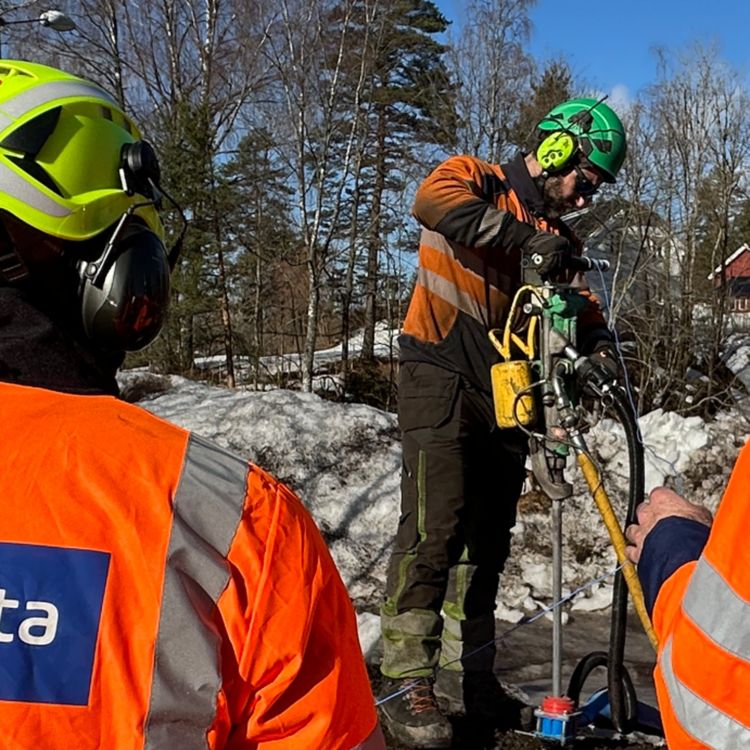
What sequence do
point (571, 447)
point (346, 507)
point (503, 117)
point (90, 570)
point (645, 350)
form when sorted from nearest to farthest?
point (90, 570) < point (571, 447) < point (346, 507) < point (645, 350) < point (503, 117)

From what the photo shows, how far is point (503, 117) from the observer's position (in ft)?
55.5

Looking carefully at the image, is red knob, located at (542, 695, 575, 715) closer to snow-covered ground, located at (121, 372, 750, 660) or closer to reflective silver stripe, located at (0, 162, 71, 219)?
snow-covered ground, located at (121, 372, 750, 660)

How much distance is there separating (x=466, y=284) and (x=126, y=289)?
7.52ft

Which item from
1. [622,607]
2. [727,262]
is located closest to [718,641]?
[622,607]

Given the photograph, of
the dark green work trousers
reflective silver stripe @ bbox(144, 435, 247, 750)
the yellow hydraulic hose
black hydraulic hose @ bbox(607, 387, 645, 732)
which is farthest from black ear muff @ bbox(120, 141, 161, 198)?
the dark green work trousers

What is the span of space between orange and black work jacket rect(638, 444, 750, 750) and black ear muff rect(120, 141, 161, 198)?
89 cm

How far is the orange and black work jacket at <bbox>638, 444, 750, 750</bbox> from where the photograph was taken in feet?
3.32

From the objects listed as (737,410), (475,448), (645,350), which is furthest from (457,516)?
(645,350)

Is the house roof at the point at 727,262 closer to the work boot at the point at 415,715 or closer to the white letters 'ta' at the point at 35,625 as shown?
the work boot at the point at 415,715

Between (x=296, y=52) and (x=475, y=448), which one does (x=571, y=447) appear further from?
(x=296, y=52)

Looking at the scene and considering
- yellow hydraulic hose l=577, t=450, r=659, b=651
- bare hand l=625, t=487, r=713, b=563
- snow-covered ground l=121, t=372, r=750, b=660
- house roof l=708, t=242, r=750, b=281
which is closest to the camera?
bare hand l=625, t=487, r=713, b=563

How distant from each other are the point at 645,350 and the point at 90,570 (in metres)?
11.9

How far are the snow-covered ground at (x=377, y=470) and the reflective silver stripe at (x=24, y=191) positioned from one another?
3753 millimetres

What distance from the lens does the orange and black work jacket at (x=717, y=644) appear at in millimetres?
1013
